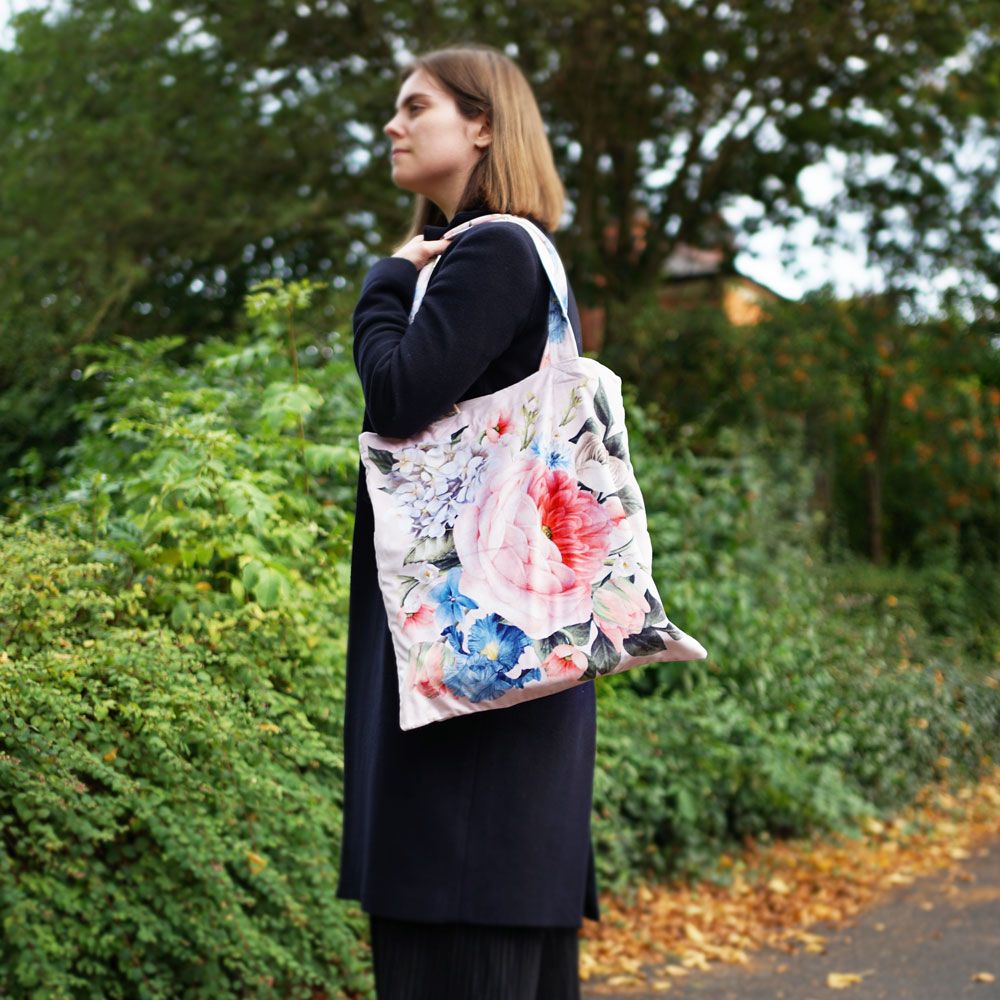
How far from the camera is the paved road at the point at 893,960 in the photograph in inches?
151

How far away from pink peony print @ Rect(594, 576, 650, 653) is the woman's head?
70 cm

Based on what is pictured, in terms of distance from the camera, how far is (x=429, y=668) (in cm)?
174

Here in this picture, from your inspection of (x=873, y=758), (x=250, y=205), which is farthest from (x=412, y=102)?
(x=250, y=205)

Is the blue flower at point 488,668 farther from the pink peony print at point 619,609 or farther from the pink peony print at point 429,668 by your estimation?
the pink peony print at point 619,609

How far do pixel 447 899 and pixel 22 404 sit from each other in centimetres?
565

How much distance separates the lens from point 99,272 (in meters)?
9.30

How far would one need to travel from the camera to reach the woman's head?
2.12 m

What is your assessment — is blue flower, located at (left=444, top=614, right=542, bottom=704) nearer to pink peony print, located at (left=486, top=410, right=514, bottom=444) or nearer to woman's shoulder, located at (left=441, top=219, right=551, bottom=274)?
pink peony print, located at (left=486, top=410, right=514, bottom=444)

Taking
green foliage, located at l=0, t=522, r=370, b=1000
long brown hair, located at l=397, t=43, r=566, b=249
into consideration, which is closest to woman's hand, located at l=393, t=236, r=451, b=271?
long brown hair, located at l=397, t=43, r=566, b=249

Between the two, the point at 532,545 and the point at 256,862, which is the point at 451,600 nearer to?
the point at 532,545

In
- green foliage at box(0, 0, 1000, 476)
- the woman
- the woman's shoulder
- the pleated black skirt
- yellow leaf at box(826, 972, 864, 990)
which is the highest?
green foliage at box(0, 0, 1000, 476)

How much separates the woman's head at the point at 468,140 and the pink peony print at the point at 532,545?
55cm

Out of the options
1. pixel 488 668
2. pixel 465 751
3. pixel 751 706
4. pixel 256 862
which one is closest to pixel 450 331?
pixel 488 668

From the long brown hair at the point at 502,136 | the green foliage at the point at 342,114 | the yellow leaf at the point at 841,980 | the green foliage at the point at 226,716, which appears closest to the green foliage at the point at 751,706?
the green foliage at the point at 226,716
